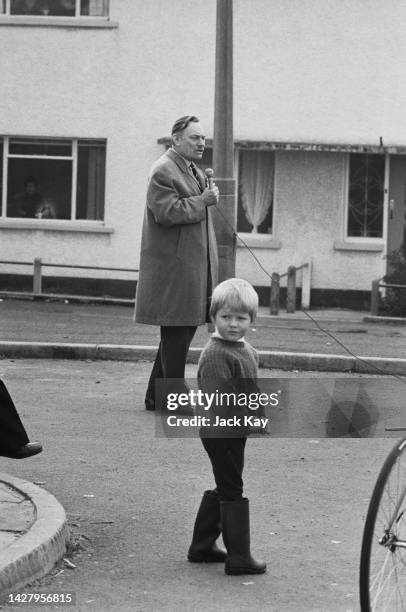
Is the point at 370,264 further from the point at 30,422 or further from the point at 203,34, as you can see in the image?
the point at 30,422

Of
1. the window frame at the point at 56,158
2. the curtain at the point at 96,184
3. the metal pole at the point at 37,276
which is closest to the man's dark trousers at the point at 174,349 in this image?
the metal pole at the point at 37,276

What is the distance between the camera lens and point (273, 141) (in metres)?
22.6

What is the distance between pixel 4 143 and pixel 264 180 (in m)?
4.35

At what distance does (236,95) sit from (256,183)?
1526mm

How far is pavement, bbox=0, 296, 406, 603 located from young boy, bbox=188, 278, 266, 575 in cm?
75

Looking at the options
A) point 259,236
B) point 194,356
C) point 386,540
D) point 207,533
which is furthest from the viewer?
point 259,236

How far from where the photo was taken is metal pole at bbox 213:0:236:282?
14031 mm

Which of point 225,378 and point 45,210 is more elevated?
point 45,210

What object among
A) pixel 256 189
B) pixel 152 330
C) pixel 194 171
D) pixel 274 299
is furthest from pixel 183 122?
pixel 256 189

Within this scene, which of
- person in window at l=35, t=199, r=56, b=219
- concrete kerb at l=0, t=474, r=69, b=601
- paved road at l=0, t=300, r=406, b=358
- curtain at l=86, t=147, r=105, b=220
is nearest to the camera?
concrete kerb at l=0, t=474, r=69, b=601

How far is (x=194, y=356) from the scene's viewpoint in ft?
42.5

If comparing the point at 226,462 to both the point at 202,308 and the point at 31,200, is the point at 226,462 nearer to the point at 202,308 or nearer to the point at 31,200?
the point at 202,308

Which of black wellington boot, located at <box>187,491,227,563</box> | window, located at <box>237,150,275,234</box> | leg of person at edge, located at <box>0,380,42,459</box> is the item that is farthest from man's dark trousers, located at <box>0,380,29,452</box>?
window, located at <box>237,150,275,234</box>

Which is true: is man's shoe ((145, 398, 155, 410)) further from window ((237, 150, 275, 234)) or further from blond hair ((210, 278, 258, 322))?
window ((237, 150, 275, 234))
